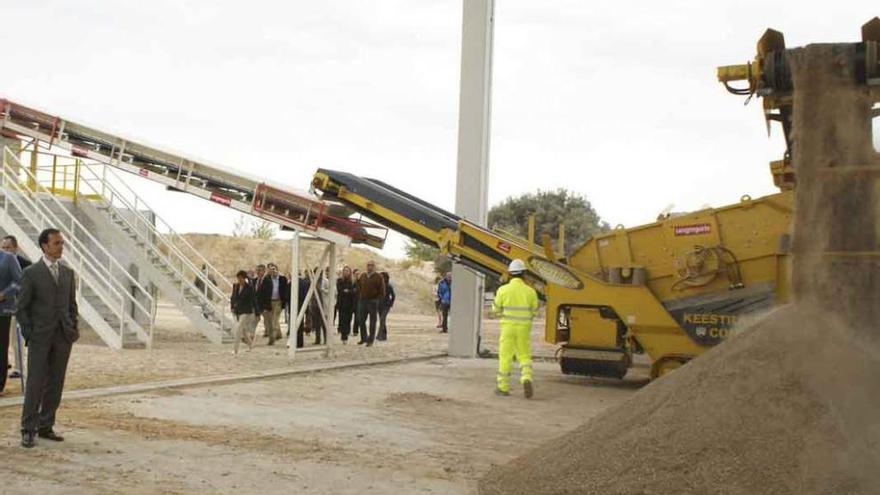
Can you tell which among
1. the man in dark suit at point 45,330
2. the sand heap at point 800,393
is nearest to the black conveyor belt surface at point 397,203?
the man in dark suit at point 45,330

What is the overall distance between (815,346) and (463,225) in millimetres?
8852

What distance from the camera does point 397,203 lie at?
14867 mm

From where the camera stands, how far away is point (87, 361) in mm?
13922

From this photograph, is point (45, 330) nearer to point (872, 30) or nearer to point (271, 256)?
point (872, 30)

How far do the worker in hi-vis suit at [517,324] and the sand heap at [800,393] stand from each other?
5.10 metres

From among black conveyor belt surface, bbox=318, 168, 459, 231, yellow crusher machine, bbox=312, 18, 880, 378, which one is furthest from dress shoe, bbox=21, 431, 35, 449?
black conveyor belt surface, bbox=318, 168, 459, 231

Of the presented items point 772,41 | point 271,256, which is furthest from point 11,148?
point 271,256

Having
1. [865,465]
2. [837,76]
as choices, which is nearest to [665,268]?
[837,76]

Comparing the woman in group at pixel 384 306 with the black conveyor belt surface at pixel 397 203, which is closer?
the black conveyor belt surface at pixel 397 203

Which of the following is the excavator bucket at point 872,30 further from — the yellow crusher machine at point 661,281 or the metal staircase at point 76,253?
the metal staircase at point 76,253

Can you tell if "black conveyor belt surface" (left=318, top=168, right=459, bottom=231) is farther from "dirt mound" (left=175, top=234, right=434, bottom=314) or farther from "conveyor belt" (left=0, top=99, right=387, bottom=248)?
"dirt mound" (left=175, top=234, right=434, bottom=314)

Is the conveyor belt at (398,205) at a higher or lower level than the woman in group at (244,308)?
higher

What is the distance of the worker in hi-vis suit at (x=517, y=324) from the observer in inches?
460

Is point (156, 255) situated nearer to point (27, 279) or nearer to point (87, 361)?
point (87, 361)
